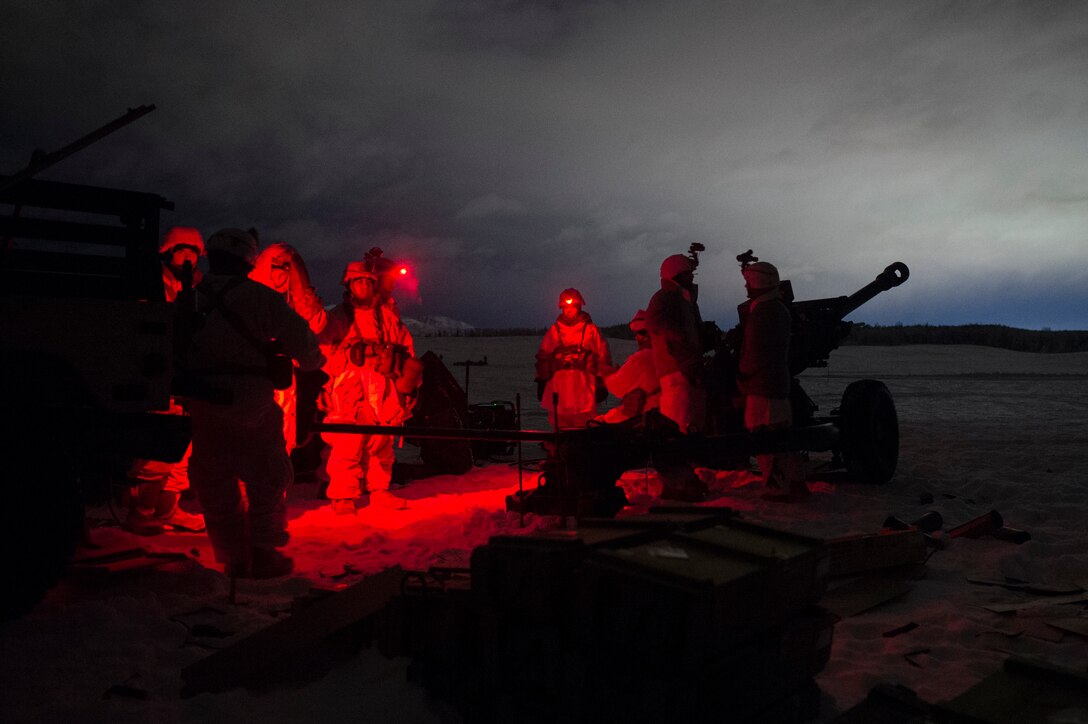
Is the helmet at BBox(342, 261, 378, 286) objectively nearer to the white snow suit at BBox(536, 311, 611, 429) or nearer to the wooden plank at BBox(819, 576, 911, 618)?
the white snow suit at BBox(536, 311, 611, 429)

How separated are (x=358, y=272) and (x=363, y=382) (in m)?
1.16

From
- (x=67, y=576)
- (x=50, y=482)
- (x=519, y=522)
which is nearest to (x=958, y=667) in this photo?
(x=519, y=522)

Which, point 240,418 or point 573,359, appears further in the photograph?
point 573,359

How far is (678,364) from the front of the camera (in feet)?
23.9

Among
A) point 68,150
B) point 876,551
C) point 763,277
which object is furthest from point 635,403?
point 68,150

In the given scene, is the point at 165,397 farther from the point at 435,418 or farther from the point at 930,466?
the point at 930,466

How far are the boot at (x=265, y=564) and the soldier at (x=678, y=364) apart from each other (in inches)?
150

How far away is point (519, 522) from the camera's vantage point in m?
6.02

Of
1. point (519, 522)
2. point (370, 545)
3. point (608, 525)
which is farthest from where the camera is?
point (519, 522)

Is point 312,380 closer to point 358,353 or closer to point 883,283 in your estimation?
point 358,353

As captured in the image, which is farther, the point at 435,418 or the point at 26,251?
the point at 435,418

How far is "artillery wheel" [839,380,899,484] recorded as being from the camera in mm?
7797

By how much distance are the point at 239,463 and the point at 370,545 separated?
4.52 ft

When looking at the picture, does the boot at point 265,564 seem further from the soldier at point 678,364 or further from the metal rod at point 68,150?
the soldier at point 678,364
